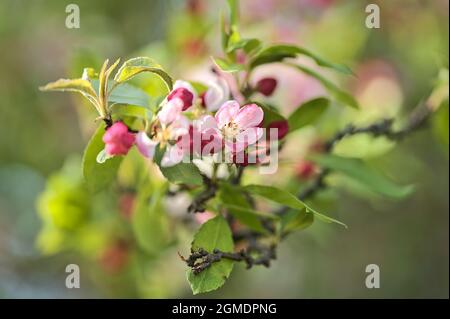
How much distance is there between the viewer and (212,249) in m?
1.00

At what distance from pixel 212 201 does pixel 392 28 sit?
1434mm

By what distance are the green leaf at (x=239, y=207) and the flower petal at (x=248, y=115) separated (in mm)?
164

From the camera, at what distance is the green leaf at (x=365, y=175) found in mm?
1231

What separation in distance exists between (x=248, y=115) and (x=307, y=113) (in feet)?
0.82

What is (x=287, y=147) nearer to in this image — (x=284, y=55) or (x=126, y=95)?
(x=284, y=55)

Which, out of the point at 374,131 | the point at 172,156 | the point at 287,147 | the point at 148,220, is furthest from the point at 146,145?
the point at 287,147

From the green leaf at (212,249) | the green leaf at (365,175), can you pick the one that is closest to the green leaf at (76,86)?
the green leaf at (212,249)

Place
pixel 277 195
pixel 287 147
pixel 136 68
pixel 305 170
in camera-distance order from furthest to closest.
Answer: pixel 287 147 < pixel 305 170 < pixel 277 195 < pixel 136 68

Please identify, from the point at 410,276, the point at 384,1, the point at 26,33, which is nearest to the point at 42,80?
the point at 26,33

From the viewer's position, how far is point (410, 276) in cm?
255

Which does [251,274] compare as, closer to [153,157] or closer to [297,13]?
[297,13]

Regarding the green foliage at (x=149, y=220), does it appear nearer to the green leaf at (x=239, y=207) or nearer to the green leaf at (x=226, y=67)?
the green leaf at (x=239, y=207)

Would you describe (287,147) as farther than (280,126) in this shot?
Yes

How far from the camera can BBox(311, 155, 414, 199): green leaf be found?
4.04ft
